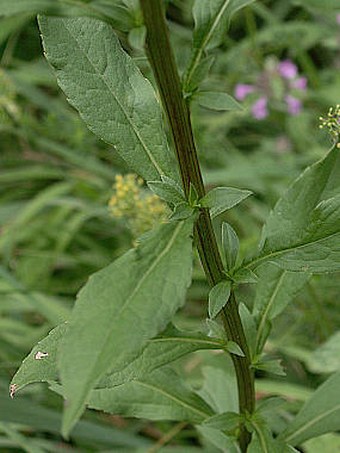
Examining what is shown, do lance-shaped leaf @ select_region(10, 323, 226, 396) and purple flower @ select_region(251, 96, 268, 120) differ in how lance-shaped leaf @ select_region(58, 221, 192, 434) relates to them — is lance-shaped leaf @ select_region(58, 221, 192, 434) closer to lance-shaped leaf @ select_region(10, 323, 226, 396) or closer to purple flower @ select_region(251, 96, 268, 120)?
lance-shaped leaf @ select_region(10, 323, 226, 396)

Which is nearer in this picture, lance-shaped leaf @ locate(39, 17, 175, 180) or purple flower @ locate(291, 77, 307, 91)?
lance-shaped leaf @ locate(39, 17, 175, 180)

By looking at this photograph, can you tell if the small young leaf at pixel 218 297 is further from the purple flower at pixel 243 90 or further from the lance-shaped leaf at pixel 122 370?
the purple flower at pixel 243 90

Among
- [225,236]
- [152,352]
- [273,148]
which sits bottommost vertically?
[152,352]

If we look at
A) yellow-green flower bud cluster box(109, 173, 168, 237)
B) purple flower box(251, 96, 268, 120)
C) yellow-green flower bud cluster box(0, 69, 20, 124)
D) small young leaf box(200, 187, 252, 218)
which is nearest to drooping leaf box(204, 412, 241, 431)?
small young leaf box(200, 187, 252, 218)

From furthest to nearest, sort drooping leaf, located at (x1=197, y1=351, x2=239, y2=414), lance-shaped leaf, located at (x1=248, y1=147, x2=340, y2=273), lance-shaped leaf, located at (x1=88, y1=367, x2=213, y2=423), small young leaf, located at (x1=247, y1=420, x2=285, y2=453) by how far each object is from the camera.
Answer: drooping leaf, located at (x1=197, y1=351, x2=239, y2=414) → lance-shaped leaf, located at (x1=88, y1=367, x2=213, y2=423) → small young leaf, located at (x1=247, y1=420, x2=285, y2=453) → lance-shaped leaf, located at (x1=248, y1=147, x2=340, y2=273)

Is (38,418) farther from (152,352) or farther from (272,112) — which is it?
(272,112)

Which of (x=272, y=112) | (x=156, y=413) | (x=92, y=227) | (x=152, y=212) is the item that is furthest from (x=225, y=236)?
(x=272, y=112)

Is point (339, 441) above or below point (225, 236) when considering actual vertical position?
below

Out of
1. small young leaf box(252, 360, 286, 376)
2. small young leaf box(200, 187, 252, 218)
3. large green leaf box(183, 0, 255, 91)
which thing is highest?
large green leaf box(183, 0, 255, 91)

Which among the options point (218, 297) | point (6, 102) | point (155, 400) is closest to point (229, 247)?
point (218, 297)
